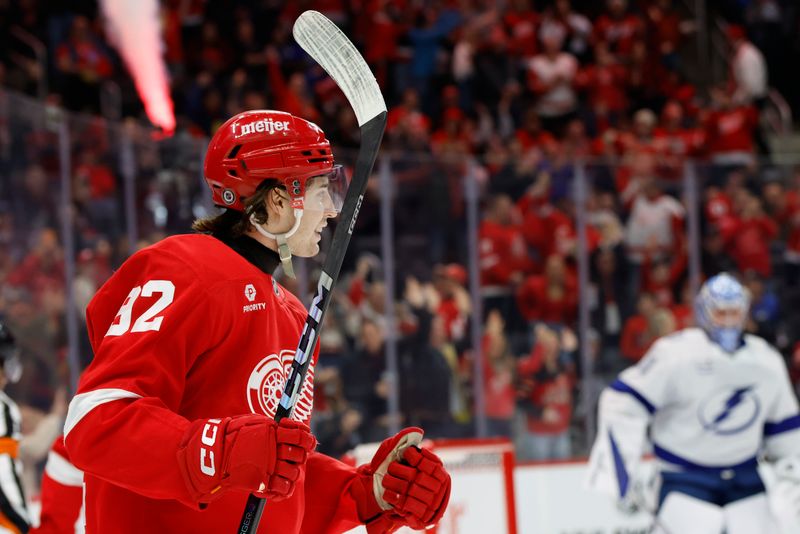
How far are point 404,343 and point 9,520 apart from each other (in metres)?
3.20

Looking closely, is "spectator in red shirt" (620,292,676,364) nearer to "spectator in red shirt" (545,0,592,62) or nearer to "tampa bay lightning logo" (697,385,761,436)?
"tampa bay lightning logo" (697,385,761,436)

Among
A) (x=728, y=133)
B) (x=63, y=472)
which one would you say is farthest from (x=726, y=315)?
(x=728, y=133)

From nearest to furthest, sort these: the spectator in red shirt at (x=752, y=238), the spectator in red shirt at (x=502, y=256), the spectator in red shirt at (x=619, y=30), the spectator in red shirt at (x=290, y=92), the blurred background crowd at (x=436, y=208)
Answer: the blurred background crowd at (x=436, y=208) → the spectator in red shirt at (x=502, y=256) → the spectator in red shirt at (x=752, y=238) → the spectator in red shirt at (x=290, y=92) → the spectator in red shirt at (x=619, y=30)

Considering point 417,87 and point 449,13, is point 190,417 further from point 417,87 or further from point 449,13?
point 449,13

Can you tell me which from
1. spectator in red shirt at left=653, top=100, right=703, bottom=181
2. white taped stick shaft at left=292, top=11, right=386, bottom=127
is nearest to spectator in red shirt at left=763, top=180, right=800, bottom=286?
spectator in red shirt at left=653, top=100, right=703, bottom=181

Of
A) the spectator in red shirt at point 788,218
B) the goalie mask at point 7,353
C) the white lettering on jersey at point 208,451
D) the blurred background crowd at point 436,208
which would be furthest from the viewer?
the spectator in red shirt at point 788,218

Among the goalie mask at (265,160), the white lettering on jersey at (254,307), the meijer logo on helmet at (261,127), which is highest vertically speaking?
the meijer logo on helmet at (261,127)

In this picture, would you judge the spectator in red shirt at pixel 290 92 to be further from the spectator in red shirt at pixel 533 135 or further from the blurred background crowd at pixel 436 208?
the spectator in red shirt at pixel 533 135

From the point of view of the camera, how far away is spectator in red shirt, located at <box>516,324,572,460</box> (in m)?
7.00

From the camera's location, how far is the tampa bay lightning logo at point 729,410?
17.9ft

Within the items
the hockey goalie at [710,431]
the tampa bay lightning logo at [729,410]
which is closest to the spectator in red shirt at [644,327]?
the hockey goalie at [710,431]

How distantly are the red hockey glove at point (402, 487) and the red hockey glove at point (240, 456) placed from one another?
52 centimetres

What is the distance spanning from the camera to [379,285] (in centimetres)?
687

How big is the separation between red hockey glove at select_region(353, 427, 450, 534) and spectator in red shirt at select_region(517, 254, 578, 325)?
4544mm
